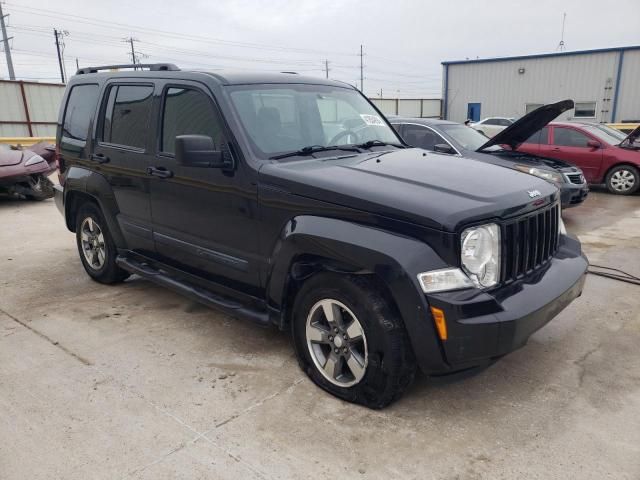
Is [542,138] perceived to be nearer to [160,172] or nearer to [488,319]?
[160,172]

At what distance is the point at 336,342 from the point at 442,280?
2.69 ft

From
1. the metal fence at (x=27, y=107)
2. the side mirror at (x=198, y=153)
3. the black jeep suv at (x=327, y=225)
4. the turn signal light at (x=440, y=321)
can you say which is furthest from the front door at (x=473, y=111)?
the turn signal light at (x=440, y=321)

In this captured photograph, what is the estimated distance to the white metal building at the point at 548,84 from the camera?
2517cm

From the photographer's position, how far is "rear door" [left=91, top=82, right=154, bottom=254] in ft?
14.0

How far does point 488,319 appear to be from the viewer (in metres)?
2.61

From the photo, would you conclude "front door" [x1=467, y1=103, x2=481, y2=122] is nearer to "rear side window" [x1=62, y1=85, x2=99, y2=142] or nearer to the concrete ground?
the concrete ground

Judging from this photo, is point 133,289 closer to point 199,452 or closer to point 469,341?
point 199,452

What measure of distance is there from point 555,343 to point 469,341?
1.74m

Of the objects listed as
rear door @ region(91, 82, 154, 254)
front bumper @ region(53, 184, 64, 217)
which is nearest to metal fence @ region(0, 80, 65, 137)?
front bumper @ region(53, 184, 64, 217)

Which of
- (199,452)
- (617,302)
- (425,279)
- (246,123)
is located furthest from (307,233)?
(617,302)

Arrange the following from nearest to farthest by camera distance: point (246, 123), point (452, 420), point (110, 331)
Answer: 1. point (452, 420)
2. point (246, 123)
3. point (110, 331)

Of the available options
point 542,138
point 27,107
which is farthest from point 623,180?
point 27,107

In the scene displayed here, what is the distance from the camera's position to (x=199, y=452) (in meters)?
2.73

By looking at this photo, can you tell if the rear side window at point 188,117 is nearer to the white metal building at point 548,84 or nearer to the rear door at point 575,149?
the rear door at point 575,149
